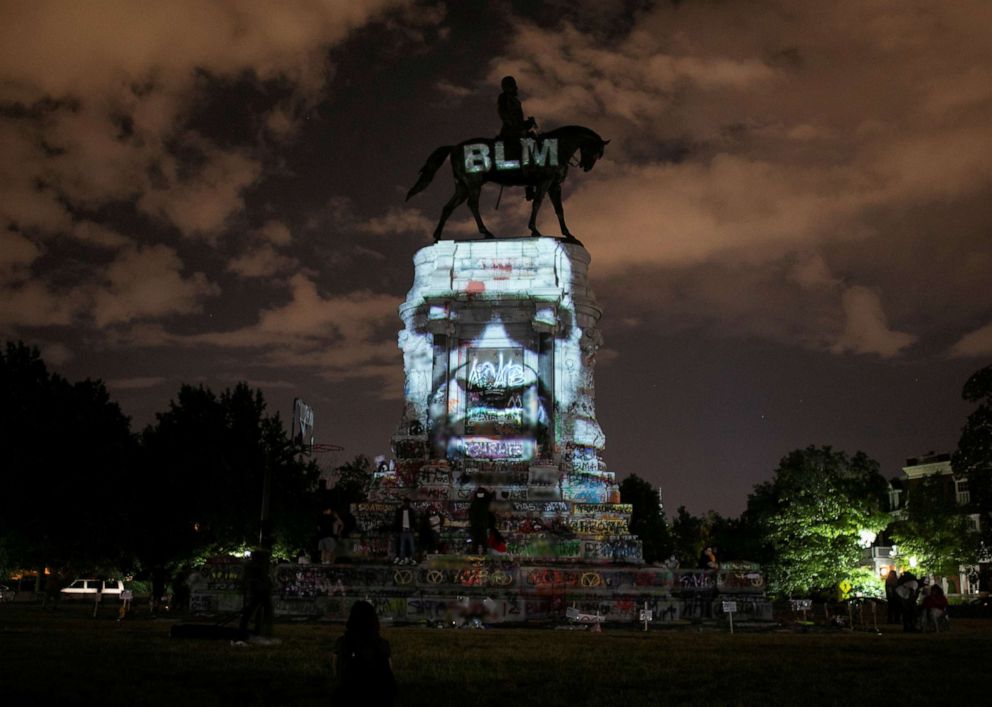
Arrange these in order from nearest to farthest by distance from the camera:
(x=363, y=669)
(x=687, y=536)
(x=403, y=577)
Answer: (x=363, y=669), (x=403, y=577), (x=687, y=536)

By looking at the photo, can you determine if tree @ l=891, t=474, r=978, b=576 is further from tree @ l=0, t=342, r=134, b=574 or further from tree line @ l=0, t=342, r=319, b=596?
tree @ l=0, t=342, r=134, b=574

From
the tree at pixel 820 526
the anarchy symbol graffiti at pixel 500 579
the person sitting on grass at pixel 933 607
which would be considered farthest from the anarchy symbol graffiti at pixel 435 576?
the tree at pixel 820 526

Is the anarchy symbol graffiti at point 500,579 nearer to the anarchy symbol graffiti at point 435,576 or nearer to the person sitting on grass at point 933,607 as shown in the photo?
the anarchy symbol graffiti at point 435,576

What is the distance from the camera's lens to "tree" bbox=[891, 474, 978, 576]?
66.9m

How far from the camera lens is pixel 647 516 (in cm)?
11325

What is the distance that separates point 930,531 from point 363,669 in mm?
66389

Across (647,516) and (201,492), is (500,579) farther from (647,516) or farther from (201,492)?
(647,516)

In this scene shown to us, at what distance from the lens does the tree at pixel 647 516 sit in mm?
110812

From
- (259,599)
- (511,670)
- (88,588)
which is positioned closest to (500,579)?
(259,599)

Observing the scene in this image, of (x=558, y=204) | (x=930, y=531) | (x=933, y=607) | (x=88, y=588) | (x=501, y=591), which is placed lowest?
(x=88, y=588)

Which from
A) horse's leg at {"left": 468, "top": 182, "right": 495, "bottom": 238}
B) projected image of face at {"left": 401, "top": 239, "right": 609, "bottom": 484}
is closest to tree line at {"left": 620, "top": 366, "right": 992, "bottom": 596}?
projected image of face at {"left": 401, "top": 239, "right": 609, "bottom": 484}

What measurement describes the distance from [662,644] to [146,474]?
47.6 meters

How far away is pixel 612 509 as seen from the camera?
40000 mm

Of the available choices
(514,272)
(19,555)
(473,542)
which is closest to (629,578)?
(473,542)
